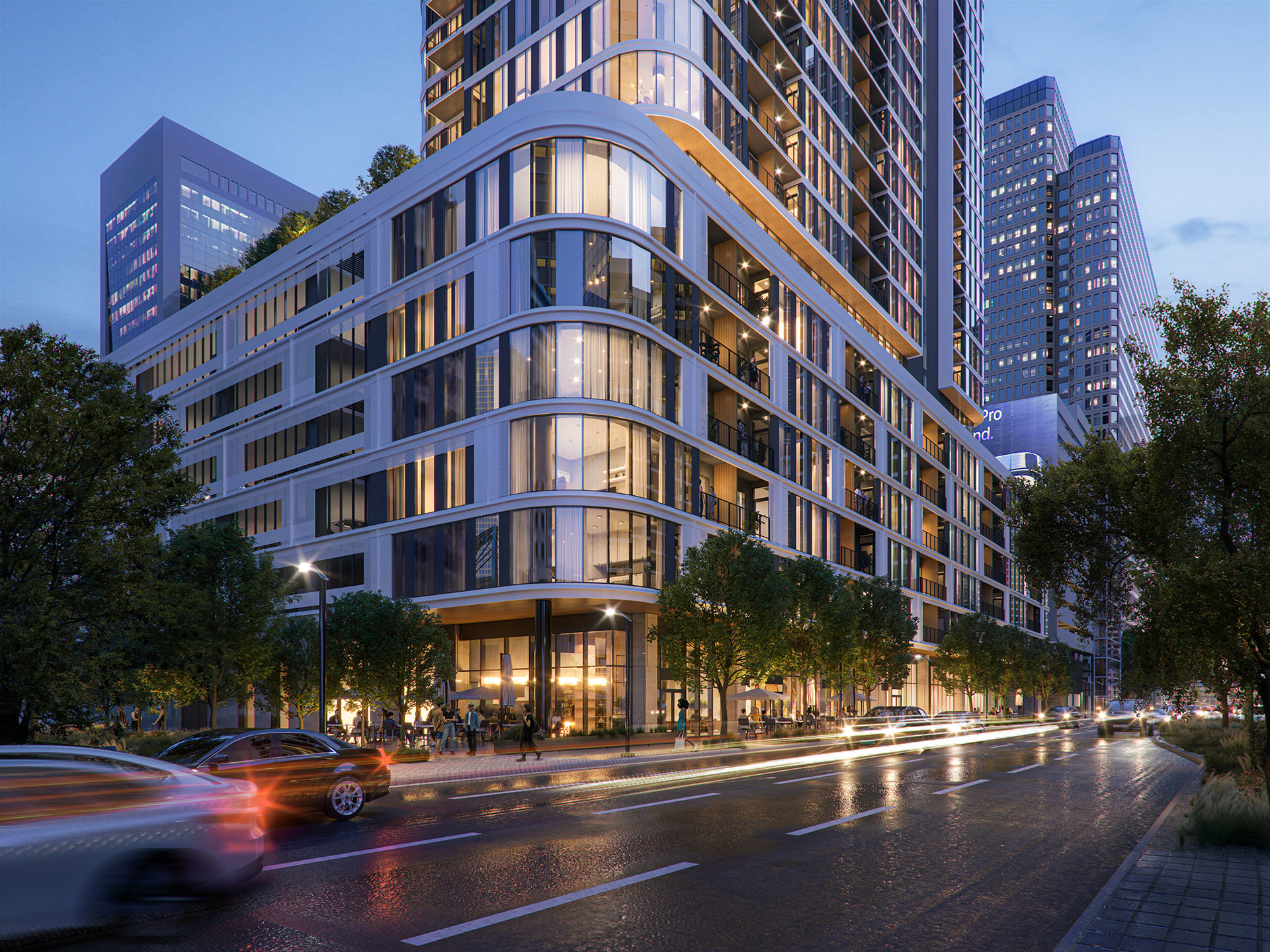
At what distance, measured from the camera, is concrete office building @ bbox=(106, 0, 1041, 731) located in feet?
128

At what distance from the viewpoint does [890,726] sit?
162ft

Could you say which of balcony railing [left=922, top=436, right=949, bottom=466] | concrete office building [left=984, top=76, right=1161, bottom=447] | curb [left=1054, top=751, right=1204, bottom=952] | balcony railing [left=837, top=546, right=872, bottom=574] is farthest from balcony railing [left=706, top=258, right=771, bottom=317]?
concrete office building [left=984, top=76, right=1161, bottom=447]

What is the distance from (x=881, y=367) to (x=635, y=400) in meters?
33.3

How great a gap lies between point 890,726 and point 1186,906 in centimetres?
4318

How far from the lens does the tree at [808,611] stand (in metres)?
43.3

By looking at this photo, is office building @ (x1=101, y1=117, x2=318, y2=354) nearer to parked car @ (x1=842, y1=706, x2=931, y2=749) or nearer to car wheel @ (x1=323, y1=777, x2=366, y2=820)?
parked car @ (x1=842, y1=706, x2=931, y2=749)

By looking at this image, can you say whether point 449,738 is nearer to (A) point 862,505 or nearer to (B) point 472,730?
(B) point 472,730

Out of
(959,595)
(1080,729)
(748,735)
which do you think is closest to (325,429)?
(748,735)

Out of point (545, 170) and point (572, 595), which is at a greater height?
point (545, 170)

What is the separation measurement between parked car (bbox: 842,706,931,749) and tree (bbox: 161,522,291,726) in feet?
84.9

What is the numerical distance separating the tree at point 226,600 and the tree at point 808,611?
2250 centimetres

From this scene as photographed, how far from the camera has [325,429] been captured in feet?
161

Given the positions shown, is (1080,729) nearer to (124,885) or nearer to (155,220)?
(124,885)

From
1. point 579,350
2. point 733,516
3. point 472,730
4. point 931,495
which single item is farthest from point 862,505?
point 472,730
